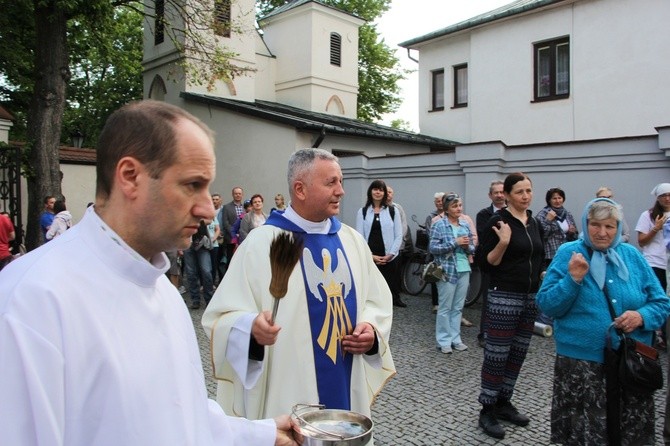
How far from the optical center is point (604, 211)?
3561 millimetres

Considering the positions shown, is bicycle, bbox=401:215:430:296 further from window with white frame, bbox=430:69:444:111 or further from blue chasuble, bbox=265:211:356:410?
window with white frame, bbox=430:69:444:111

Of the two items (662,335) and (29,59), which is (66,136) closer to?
(29,59)

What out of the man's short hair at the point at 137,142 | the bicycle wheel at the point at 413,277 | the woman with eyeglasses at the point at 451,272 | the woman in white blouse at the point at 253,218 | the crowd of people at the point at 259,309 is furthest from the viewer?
the bicycle wheel at the point at 413,277

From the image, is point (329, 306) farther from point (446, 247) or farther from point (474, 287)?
point (474, 287)

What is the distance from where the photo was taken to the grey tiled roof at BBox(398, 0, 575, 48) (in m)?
17.0

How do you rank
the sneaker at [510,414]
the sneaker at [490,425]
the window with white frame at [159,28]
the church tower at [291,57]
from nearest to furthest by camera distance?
the sneaker at [490,425]
the sneaker at [510,414]
the window with white frame at [159,28]
the church tower at [291,57]

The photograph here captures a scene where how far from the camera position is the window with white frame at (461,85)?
19781 millimetres

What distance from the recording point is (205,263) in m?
9.75

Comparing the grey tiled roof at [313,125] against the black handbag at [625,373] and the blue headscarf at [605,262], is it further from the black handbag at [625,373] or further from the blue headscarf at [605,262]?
the black handbag at [625,373]

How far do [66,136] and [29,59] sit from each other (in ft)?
45.6

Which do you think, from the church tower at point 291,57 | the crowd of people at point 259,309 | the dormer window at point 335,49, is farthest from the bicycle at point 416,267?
the dormer window at point 335,49

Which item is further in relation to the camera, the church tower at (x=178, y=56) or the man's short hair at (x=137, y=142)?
the church tower at (x=178, y=56)

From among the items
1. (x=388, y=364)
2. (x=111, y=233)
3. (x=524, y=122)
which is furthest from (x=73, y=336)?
(x=524, y=122)

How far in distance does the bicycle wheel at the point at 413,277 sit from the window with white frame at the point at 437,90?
35.6 ft
